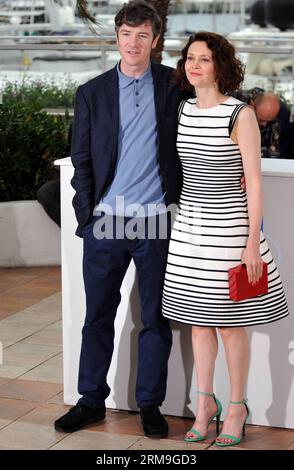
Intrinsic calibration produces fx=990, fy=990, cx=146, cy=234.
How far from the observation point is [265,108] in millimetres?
7988

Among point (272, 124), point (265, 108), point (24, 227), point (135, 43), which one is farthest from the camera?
point (24, 227)

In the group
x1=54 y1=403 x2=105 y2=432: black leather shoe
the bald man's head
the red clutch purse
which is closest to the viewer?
the red clutch purse

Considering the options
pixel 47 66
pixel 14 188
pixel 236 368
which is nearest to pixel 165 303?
pixel 236 368

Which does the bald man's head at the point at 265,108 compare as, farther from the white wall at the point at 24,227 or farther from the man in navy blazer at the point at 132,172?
the man in navy blazer at the point at 132,172

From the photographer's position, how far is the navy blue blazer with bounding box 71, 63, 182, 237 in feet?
→ 14.7

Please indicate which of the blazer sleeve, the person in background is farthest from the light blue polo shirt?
the person in background

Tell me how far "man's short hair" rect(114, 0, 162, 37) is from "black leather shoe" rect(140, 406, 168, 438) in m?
1.77

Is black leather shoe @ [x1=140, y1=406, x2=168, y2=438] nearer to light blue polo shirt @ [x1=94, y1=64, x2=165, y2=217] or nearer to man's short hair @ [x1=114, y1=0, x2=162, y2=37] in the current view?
light blue polo shirt @ [x1=94, y1=64, x2=165, y2=217]

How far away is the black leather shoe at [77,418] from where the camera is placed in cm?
477

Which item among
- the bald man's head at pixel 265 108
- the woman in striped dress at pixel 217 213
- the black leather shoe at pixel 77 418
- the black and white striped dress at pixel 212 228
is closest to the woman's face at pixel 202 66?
the woman in striped dress at pixel 217 213

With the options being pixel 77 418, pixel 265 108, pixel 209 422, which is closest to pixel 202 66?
pixel 209 422

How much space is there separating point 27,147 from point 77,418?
13.8 feet

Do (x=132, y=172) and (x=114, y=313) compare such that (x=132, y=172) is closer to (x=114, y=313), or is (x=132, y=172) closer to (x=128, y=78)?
(x=128, y=78)

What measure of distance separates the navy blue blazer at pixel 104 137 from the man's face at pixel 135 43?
0.41ft
